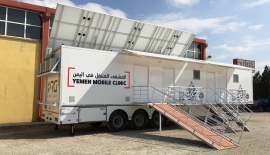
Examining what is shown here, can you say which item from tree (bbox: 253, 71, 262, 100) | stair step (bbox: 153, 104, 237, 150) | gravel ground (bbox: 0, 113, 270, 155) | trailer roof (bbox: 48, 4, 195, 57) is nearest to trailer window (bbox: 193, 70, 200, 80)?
trailer roof (bbox: 48, 4, 195, 57)

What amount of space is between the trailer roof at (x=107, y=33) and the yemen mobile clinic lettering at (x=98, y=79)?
261 centimetres

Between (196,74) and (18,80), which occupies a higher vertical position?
(196,74)

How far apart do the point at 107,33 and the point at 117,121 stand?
4.64m

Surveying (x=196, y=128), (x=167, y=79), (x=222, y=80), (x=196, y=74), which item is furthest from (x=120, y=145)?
(x=222, y=80)

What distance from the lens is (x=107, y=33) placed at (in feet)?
43.4

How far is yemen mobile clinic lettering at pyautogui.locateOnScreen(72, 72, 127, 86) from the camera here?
10.5m

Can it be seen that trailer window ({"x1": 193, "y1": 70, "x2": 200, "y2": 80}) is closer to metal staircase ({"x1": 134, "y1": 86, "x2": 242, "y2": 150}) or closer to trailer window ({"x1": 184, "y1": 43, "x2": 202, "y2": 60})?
metal staircase ({"x1": 134, "y1": 86, "x2": 242, "y2": 150})

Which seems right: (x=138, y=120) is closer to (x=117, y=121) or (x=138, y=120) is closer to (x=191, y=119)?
(x=117, y=121)

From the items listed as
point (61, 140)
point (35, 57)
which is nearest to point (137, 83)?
point (61, 140)

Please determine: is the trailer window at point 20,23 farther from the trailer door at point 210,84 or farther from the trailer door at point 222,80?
the trailer door at point 222,80

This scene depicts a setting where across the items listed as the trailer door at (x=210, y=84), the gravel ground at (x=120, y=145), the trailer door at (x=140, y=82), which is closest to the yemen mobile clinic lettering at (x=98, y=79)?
the trailer door at (x=140, y=82)

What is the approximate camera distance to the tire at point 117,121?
36.9 ft

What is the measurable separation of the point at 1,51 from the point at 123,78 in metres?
7.86

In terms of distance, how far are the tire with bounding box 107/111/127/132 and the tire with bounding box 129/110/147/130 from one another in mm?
458
